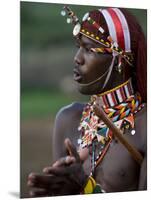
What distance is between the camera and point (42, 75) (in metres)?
6.34

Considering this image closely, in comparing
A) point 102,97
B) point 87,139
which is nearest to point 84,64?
point 102,97

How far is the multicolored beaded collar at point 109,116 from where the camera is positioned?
6.50 meters

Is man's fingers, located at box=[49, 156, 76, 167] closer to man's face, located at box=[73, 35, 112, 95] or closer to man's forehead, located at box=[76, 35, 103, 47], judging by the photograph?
man's face, located at box=[73, 35, 112, 95]

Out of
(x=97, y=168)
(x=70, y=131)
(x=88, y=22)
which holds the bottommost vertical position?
(x=97, y=168)

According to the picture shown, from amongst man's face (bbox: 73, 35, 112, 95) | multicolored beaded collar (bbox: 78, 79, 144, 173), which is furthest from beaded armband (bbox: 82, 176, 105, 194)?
man's face (bbox: 73, 35, 112, 95)

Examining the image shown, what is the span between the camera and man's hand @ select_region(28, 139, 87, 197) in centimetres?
628

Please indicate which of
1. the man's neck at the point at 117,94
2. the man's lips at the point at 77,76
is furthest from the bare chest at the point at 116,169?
the man's lips at the point at 77,76

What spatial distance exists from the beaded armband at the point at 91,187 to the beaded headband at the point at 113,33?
1.41 meters

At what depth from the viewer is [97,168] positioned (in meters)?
6.48

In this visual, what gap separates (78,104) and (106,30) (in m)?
0.89

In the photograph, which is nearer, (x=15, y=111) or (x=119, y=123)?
(x=15, y=111)

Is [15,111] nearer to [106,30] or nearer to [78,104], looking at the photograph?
[78,104]

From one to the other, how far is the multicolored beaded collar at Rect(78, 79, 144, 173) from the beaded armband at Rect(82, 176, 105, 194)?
4.9 inches

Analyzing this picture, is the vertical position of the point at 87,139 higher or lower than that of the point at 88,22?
lower
